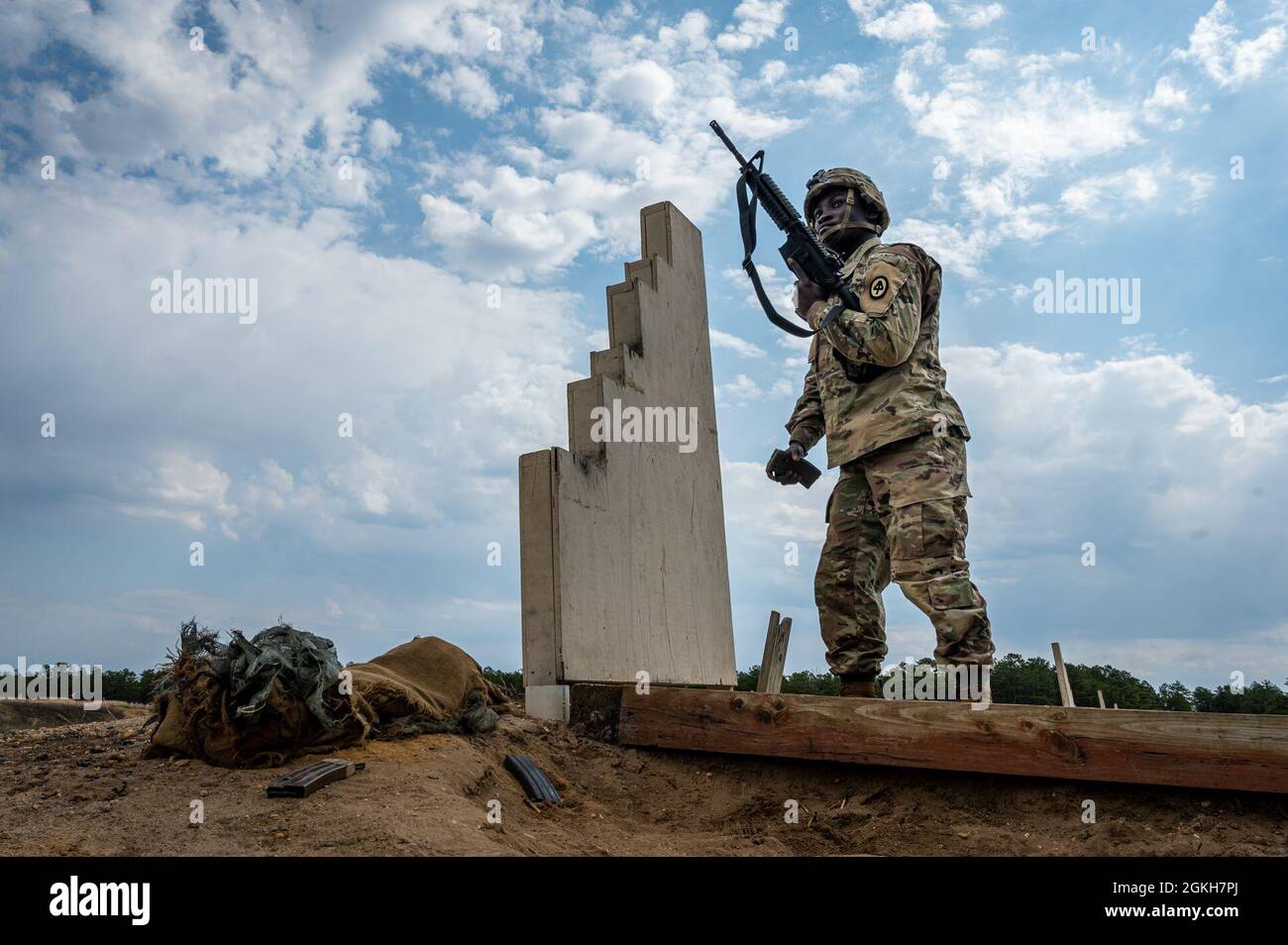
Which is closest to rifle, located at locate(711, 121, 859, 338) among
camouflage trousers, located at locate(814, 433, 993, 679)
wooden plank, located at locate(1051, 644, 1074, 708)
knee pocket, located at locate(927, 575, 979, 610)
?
camouflage trousers, located at locate(814, 433, 993, 679)

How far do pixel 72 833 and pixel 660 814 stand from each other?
1.99m

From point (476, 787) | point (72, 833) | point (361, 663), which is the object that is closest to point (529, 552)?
point (361, 663)

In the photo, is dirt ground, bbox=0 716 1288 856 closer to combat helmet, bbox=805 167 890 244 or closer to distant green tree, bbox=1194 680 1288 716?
combat helmet, bbox=805 167 890 244

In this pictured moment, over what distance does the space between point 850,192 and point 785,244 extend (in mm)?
416

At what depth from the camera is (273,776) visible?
2938 millimetres

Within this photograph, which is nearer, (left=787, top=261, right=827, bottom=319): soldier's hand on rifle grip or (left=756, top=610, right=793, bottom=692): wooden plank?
(left=787, top=261, right=827, bottom=319): soldier's hand on rifle grip

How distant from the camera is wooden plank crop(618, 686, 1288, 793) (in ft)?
9.64

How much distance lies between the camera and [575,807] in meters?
3.42

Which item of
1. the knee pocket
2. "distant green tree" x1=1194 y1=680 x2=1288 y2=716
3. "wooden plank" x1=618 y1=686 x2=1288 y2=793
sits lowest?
"distant green tree" x1=1194 y1=680 x2=1288 y2=716

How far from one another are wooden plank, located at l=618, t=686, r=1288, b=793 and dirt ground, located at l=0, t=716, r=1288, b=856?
0.10m

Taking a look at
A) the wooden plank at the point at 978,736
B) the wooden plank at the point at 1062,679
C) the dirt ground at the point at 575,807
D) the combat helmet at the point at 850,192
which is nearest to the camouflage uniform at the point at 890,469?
the combat helmet at the point at 850,192

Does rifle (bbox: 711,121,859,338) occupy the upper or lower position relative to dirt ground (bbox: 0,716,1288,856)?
upper
